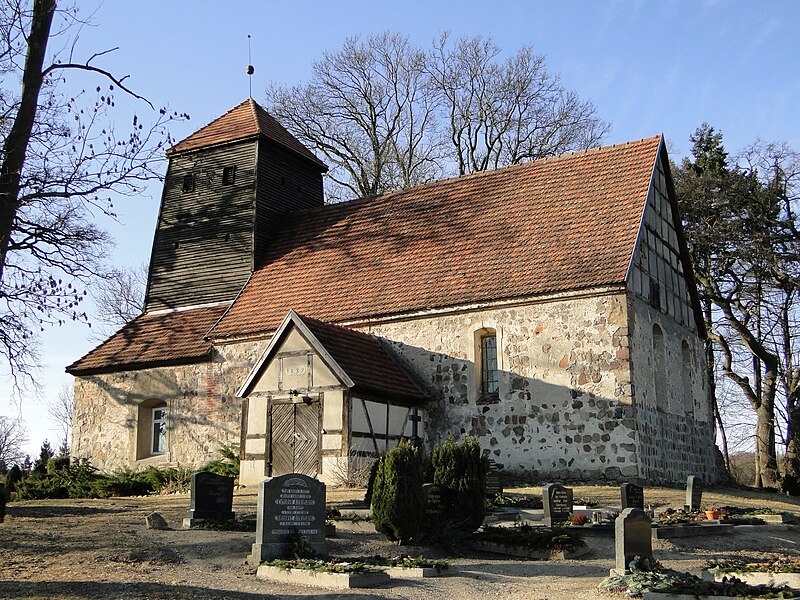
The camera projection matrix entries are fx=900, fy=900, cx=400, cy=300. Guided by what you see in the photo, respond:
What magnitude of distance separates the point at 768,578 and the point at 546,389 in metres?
9.71

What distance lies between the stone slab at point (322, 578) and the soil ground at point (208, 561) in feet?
0.55

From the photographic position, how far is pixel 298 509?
35.4ft

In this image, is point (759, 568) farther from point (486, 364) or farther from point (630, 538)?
point (486, 364)

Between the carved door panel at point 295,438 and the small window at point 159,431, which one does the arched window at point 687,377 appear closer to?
the carved door panel at point 295,438

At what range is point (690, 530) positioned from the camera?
1314 centimetres

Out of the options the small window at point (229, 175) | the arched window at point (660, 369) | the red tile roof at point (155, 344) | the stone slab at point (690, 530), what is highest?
the small window at point (229, 175)

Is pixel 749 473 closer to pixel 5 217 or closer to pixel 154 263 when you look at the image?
pixel 154 263

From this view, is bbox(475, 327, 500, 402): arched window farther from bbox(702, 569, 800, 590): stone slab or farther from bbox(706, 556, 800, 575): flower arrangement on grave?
bbox(702, 569, 800, 590): stone slab

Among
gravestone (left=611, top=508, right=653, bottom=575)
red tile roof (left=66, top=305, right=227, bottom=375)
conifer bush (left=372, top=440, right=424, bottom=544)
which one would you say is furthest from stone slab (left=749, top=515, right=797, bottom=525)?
red tile roof (left=66, top=305, right=227, bottom=375)

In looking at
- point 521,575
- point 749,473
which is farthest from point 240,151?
point 749,473

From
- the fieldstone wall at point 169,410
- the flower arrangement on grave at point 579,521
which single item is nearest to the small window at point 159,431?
the fieldstone wall at point 169,410

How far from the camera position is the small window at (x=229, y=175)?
2567 cm

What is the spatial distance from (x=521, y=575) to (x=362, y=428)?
28.4 feet

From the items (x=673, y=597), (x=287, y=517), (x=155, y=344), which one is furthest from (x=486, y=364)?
(x=673, y=597)
